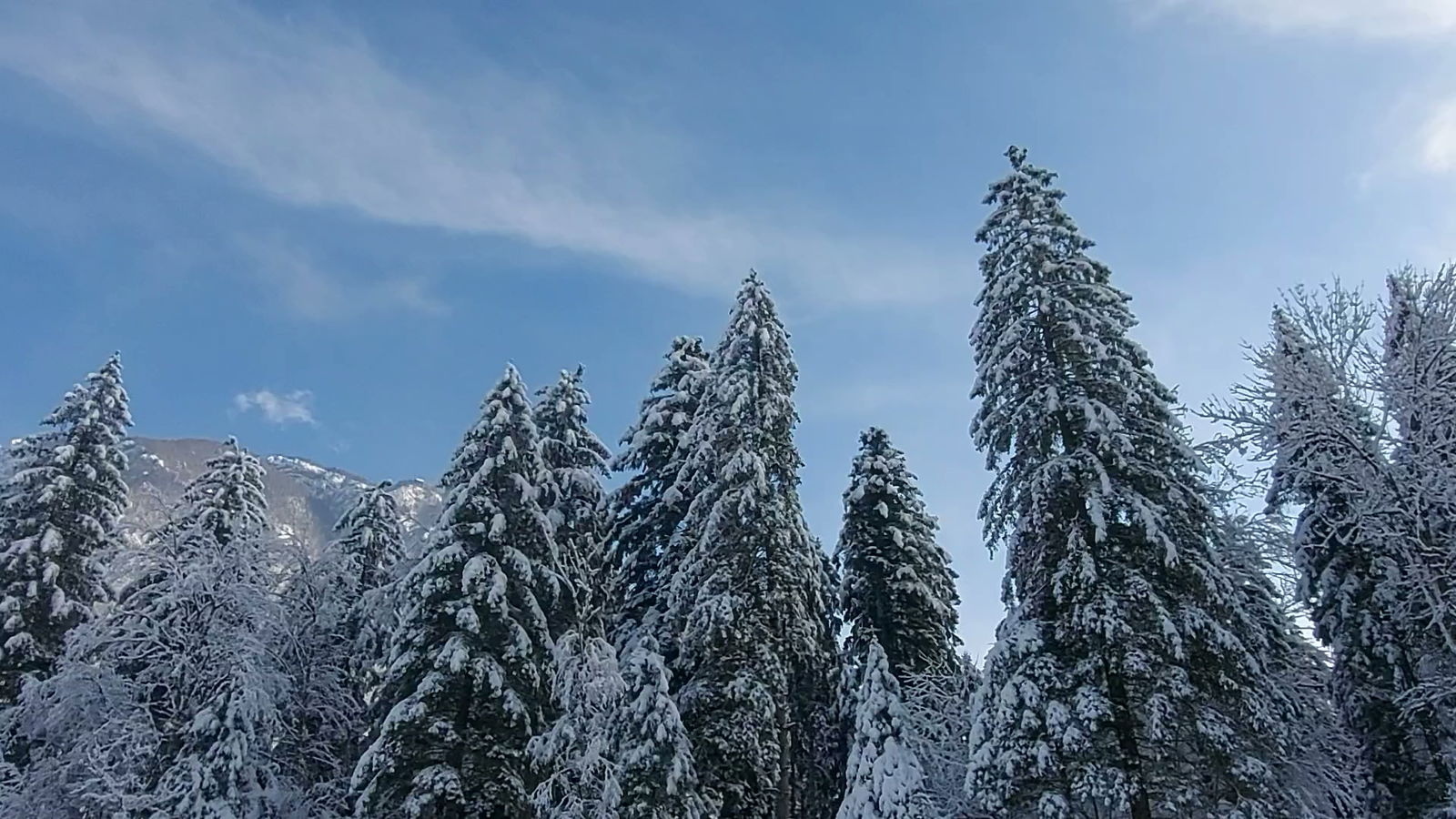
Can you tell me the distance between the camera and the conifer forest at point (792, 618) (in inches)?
634

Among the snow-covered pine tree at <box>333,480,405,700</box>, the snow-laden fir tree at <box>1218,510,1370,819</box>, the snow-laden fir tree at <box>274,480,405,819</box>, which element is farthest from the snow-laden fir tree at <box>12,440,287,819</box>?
the snow-laden fir tree at <box>1218,510,1370,819</box>

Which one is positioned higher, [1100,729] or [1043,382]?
[1043,382]

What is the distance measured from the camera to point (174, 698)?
21047mm

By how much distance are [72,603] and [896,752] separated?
23926 millimetres

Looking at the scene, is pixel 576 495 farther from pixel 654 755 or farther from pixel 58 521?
pixel 58 521

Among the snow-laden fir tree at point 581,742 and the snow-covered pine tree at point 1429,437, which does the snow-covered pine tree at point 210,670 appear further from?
the snow-covered pine tree at point 1429,437

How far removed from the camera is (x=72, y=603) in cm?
2711

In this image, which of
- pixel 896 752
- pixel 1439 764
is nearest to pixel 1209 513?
pixel 896 752

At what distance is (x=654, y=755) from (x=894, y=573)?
1057 centimetres

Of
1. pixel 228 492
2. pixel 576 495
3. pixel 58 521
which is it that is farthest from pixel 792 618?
pixel 58 521

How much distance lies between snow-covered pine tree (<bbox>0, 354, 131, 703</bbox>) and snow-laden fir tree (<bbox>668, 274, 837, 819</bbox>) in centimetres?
1658

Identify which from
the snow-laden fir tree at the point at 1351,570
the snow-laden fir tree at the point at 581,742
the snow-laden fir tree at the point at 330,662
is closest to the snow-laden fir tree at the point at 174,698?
the snow-laden fir tree at the point at 330,662

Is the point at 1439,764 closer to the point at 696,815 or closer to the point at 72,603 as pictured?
the point at 696,815

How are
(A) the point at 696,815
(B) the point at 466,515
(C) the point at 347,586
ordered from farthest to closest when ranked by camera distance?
(C) the point at 347,586, (B) the point at 466,515, (A) the point at 696,815
